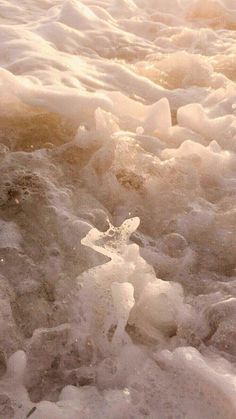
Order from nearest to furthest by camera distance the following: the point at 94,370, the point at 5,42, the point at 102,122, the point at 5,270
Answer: the point at 94,370
the point at 5,270
the point at 102,122
the point at 5,42

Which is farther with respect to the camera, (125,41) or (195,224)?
(125,41)

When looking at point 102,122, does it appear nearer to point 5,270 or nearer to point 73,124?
point 73,124

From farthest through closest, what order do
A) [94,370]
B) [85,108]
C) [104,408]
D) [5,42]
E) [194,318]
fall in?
[5,42]
[85,108]
[194,318]
[94,370]
[104,408]

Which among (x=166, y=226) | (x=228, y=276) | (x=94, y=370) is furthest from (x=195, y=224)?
(x=94, y=370)

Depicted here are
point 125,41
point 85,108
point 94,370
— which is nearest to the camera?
point 94,370

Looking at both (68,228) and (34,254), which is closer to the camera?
(34,254)

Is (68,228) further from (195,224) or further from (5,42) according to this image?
(5,42)

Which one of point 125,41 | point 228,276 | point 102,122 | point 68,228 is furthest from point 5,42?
point 228,276
